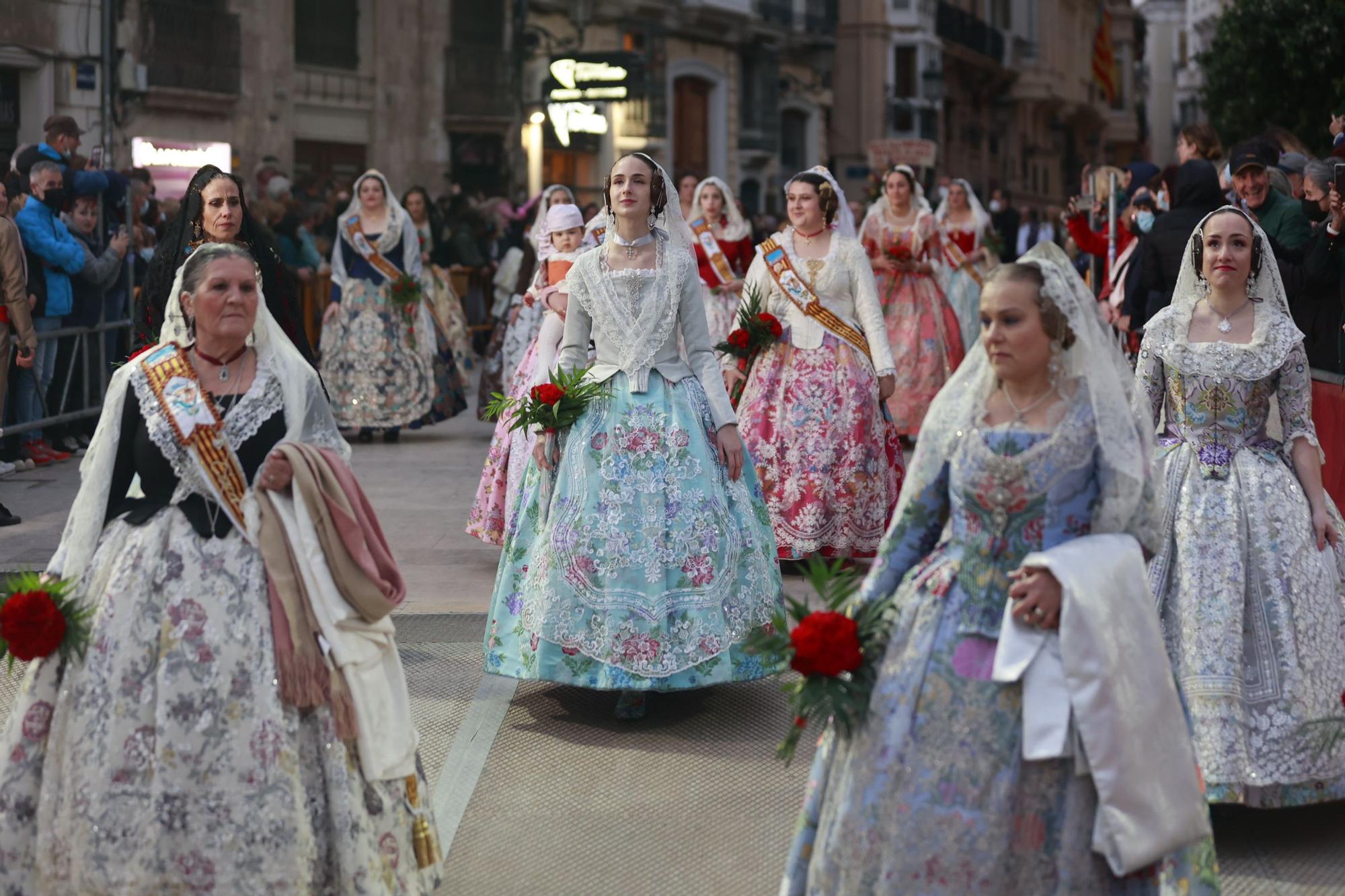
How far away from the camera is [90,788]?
4.33m

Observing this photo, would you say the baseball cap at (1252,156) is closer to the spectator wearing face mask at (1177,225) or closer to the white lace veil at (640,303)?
the spectator wearing face mask at (1177,225)

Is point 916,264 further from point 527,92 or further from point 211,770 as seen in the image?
point 527,92

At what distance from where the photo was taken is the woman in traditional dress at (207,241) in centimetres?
716

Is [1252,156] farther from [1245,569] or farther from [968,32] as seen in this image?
[968,32]

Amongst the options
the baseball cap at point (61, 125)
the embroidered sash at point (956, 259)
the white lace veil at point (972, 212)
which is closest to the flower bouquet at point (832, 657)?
the baseball cap at point (61, 125)

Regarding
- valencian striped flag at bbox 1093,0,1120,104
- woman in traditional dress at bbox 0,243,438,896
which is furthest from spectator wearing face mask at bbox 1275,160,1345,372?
valencian striped flag at bbox 1093,0,1120,104

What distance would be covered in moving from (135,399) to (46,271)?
8.07 m

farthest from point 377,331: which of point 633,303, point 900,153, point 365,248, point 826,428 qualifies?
point 900,153

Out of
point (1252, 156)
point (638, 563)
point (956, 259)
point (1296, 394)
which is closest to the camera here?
point (1296, 394)

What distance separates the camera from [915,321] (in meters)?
13.6

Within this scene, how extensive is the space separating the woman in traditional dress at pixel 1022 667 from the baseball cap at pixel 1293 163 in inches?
293

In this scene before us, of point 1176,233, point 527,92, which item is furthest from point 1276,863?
point 527,92

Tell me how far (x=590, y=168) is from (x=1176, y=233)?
72.6 feet

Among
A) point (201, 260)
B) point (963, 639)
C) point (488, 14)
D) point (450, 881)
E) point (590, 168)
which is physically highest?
point (488, 14)
